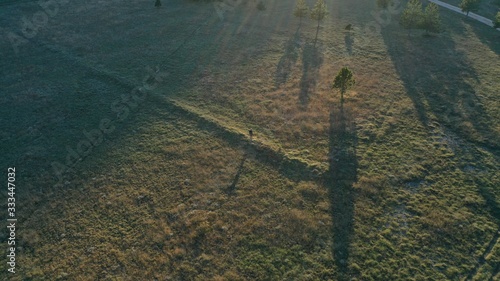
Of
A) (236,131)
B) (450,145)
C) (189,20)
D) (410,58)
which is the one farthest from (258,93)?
(189,20)

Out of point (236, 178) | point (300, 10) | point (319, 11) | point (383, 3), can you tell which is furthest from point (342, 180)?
point (383, 3)

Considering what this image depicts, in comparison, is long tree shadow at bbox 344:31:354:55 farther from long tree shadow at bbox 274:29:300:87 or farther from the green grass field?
long tree shadow at bbox 274:29:300:87

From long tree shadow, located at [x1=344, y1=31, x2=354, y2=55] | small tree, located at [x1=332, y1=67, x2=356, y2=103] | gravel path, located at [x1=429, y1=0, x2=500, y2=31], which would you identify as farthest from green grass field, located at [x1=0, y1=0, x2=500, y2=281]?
gravel path, located at [x1=429, y1=0, x2=500, y2=31]

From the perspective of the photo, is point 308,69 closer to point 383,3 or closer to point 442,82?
point 442,82

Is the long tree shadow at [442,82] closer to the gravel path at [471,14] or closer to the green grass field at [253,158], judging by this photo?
the green grass field at [253,158]

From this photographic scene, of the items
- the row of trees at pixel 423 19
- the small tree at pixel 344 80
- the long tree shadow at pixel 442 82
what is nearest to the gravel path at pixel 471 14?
the long tree shadow at pixel 442 82

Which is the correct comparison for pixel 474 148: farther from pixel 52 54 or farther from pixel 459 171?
pixel 52 54
